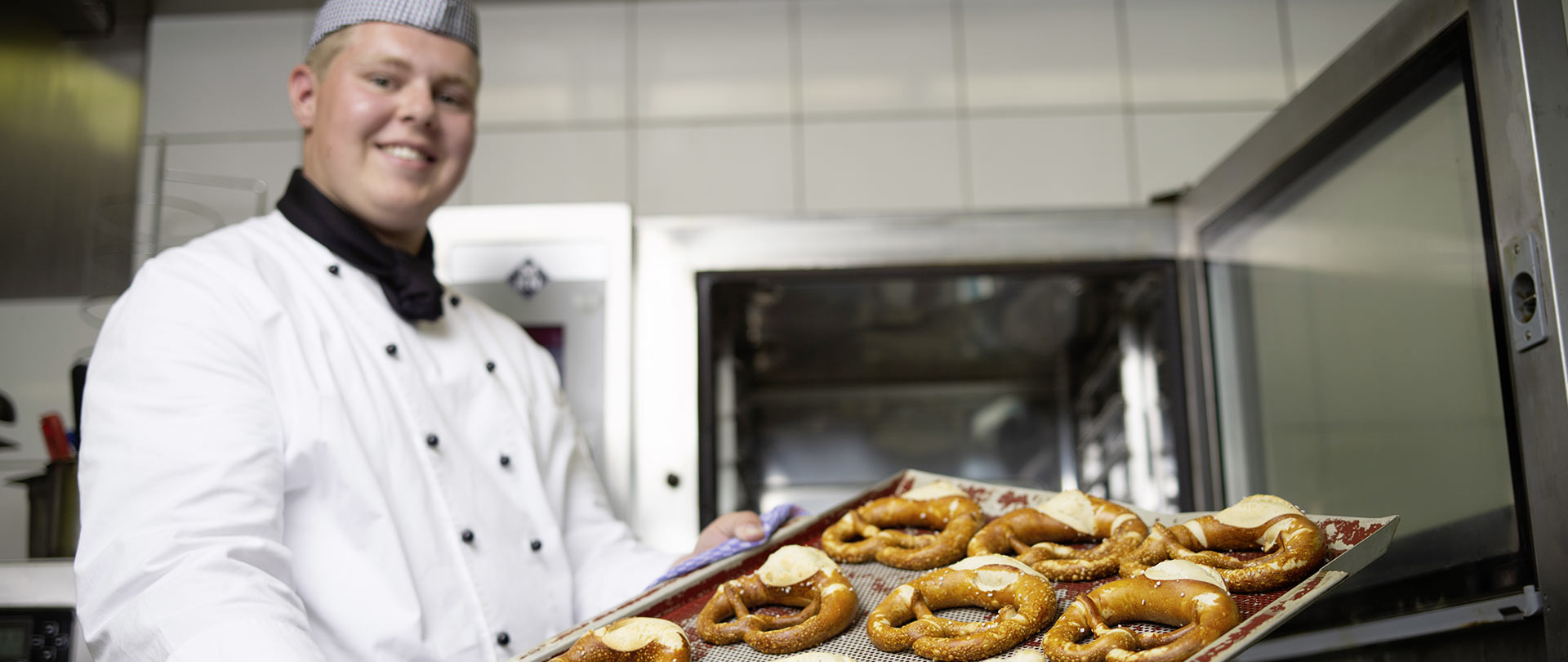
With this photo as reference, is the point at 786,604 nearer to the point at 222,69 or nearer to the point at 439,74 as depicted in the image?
the point at 439,74

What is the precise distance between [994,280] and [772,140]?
872mm

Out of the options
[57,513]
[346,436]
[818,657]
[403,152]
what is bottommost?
[818,657]

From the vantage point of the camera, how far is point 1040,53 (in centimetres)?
297

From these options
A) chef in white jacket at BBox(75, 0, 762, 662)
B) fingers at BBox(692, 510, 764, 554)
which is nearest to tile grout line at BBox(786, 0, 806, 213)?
chef in white jacket at BBox(75, 0, 762, 662)

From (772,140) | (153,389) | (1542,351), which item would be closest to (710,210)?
(772,140)

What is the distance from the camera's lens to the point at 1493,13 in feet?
3.91

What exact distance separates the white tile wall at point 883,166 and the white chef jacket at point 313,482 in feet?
4.36

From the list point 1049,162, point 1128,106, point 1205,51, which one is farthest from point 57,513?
point 1205,51

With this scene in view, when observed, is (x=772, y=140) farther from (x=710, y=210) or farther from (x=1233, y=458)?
(x=1233, y=458)

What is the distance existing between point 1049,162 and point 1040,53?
319 mm

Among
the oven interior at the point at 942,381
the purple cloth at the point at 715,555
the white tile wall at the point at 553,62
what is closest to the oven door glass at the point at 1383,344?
the oven interior at the point at 942,381

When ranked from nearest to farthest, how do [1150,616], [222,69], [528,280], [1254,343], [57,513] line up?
[1150,616] < [57,513] < [1254,343] < [528,280] < [222,69]

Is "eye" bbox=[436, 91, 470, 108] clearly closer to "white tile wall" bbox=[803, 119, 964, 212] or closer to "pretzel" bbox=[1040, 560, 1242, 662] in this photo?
"pretzel" bbox=[1040, 560, 1242, 662]

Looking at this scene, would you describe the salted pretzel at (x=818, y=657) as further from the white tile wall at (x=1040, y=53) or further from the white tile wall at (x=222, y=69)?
the white tile wall at (x=222, y=69)
